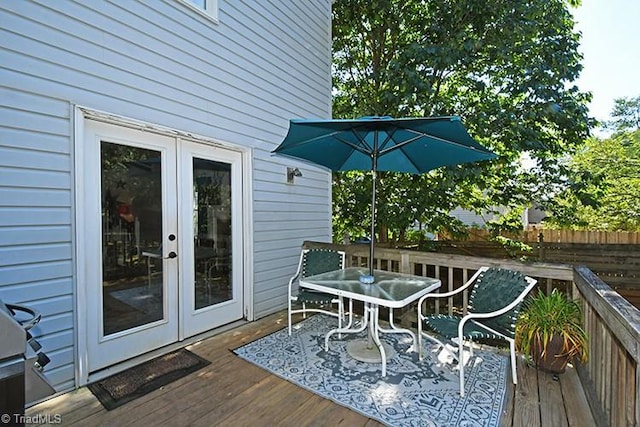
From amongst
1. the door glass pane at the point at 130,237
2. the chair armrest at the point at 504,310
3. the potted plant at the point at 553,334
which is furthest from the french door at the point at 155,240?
the potted plant at the point at 553,334

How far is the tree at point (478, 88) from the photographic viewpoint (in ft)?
18.1

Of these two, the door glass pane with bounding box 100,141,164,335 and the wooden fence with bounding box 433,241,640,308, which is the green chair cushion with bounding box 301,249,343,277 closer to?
the door glass pane with bounding box 100,141,164,335

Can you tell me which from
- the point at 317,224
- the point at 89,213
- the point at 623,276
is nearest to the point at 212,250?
the point at 89,213

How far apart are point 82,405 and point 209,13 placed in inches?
151

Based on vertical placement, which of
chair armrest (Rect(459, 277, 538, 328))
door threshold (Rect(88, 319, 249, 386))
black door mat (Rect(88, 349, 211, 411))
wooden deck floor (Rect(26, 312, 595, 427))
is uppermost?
chair armrest (Rect(459, 277, 538, 328))

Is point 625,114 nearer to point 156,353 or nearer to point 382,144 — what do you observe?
point 382,144

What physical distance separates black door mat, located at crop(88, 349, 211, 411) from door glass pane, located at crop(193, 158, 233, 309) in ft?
2.25

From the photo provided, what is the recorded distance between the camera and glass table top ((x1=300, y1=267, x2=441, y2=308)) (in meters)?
2.61

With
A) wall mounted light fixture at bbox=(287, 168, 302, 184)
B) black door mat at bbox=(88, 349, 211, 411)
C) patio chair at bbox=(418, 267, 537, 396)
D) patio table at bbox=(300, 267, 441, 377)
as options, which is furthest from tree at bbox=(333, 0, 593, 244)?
black door mat at bbox=(88, 349, 211, 411)

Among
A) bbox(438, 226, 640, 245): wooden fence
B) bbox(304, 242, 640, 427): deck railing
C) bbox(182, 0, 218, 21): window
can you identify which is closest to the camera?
bbox(304, 242, 640, 427): deck railing

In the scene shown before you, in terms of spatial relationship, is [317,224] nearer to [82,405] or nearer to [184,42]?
[184,42]

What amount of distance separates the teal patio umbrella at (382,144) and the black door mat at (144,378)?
6.24 ft

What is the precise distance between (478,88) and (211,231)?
218 inches

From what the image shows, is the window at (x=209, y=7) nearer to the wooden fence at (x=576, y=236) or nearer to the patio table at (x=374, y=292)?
the patio table at (x=374, y=292)
